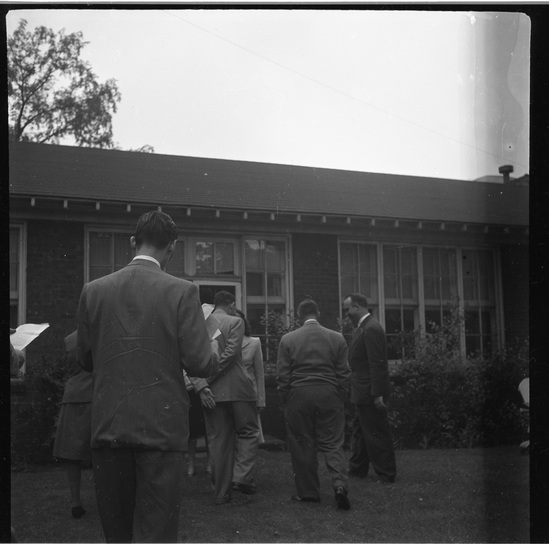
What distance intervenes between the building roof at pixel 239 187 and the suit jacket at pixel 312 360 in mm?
1375

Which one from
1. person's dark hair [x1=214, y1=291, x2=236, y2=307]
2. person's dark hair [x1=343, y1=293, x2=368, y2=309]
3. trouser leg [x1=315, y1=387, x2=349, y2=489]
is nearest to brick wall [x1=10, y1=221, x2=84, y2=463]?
person's dark hair [x1=214, y1=291, x2=236, y2=307]

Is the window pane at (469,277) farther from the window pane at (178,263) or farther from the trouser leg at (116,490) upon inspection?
the trouser leg at (116,490)

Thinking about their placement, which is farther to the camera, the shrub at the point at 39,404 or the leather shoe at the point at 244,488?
the shrub at the point at 39,404

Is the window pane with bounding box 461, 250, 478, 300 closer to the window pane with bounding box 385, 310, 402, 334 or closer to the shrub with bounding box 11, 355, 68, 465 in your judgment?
the window pane with bounding box 385, 310, 402, 334

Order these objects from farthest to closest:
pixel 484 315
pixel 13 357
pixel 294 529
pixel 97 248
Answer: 1. pixel 484 315
2. pixel 97 248
3. pixel 294 529
4. pixel 13 357

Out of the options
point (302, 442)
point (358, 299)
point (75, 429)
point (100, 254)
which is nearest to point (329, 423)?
point (302, 442)

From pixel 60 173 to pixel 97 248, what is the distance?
1.53m

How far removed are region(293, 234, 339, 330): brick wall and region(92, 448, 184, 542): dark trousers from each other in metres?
3.37

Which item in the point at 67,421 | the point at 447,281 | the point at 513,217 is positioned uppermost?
the point at 513,217

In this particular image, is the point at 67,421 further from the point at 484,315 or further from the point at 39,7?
the point at 484,315

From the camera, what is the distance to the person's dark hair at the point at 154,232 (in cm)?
351

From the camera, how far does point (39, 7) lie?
13.3 feet

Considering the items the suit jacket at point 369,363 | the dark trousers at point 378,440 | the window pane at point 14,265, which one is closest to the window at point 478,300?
the suit jacket at point 369,363

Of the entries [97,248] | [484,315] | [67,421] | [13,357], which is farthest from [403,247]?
[13,357]
